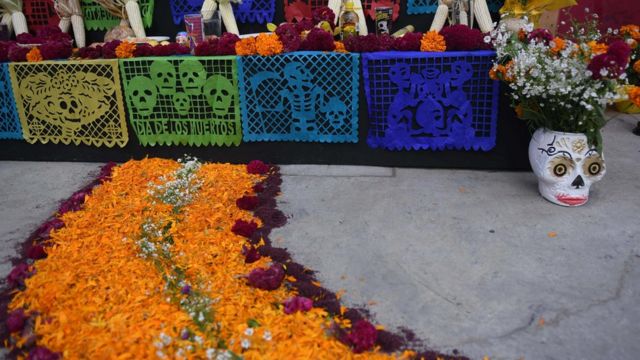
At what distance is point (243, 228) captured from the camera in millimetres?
3203

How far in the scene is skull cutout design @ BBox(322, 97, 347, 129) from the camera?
162 inches

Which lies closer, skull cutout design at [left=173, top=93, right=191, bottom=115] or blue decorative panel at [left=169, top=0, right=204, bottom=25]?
skull cutout design at [left=173, top=93, right=191, bottom=115]

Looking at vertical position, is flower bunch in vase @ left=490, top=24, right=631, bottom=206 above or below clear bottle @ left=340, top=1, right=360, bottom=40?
below

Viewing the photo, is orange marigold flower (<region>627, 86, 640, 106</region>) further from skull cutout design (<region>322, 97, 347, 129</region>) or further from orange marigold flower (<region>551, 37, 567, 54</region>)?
skull cutout design (<region>322, 97, 347, 129</region>)

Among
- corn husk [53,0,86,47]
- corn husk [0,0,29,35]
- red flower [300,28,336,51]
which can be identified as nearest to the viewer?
red flower [300,28,336,51]

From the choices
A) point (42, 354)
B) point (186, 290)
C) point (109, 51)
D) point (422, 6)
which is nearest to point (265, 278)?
point (186, 290)

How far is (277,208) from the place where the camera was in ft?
11.9

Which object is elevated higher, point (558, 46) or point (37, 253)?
point (558, 46)

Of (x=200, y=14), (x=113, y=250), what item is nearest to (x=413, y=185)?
→ (x=113, y=250)

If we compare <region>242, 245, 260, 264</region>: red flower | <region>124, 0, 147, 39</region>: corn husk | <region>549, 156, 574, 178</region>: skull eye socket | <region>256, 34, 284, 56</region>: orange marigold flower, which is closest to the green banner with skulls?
<region>256, 34, 284, 56</region>: orange marigold flower

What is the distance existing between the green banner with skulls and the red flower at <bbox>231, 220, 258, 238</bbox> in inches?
49.9

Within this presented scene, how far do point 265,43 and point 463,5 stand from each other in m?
1.72

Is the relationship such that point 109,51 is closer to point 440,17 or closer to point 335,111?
point 335,111

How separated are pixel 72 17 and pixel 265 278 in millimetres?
3842
